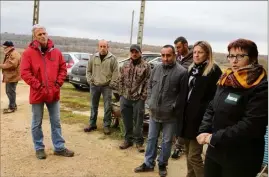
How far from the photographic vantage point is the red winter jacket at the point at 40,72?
5.11m

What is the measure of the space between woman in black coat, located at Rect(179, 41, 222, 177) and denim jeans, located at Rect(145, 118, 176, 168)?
0.85 m

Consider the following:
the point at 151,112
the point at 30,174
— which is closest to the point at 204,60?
the point at 151,112

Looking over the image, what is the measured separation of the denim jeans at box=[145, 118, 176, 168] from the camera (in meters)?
4.74

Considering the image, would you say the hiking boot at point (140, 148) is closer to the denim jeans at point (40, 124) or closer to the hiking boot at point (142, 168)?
the hiking boot at point (142, 168)

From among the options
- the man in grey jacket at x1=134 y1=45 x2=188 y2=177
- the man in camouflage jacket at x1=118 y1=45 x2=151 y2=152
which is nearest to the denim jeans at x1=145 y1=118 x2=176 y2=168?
the man in grey jacket at x1=134 y1=45 x2=188 y2=177

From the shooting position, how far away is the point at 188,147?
400cm

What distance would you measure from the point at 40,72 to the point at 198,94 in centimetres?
260

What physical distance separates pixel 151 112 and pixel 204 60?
135 cm

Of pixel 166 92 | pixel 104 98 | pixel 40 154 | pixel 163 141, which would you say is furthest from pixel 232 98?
pixel 104 98

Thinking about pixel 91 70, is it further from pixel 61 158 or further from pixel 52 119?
pixel 61 158

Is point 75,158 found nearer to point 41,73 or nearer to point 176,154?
point 41,73

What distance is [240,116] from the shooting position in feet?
8.90

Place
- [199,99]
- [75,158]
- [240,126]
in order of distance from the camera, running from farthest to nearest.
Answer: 1. [75,158]
2. [199,99]
3. [240,126]

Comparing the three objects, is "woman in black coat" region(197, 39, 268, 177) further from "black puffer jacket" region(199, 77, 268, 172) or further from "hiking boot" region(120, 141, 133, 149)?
"hiking boot" region(120, 141, 133, 149)
